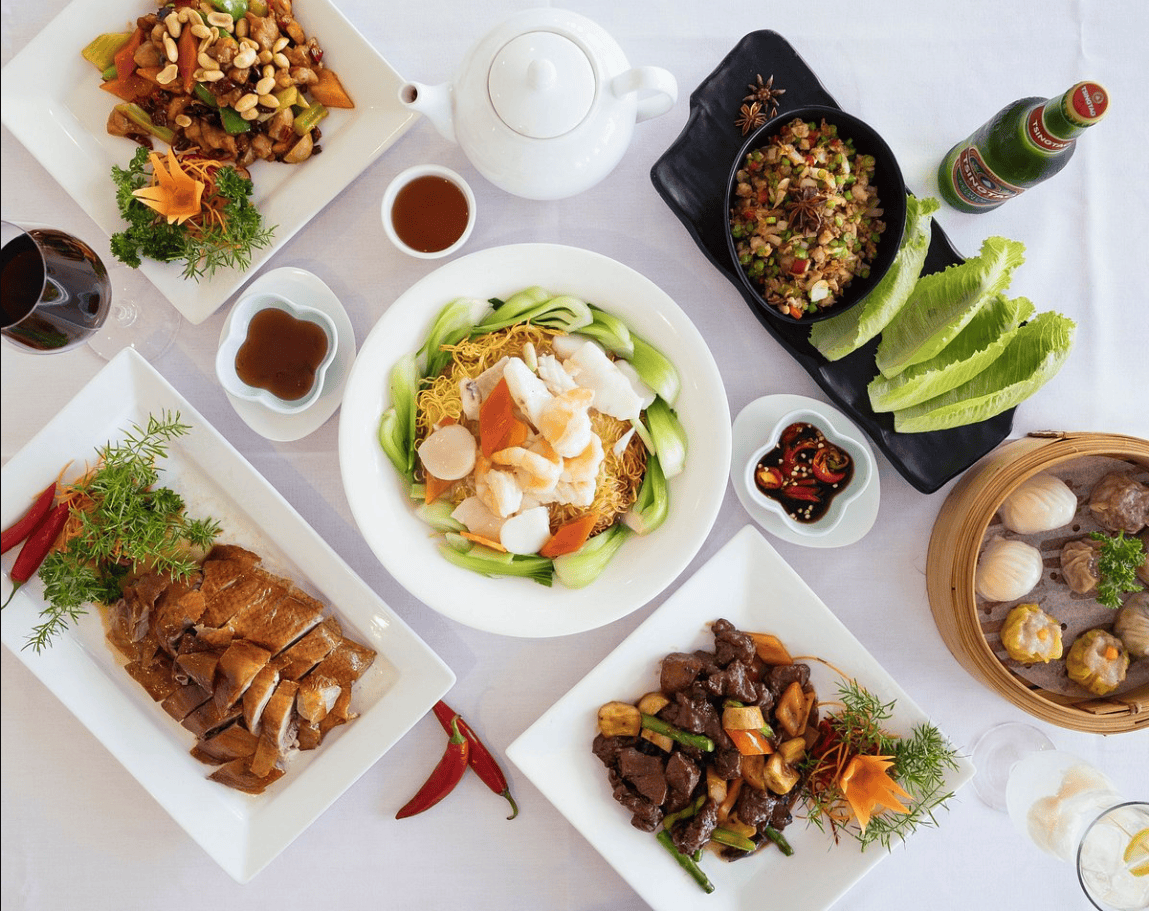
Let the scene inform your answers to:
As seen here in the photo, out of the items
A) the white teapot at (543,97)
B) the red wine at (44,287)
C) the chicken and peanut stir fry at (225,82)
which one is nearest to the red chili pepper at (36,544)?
the red wine at (44,287)

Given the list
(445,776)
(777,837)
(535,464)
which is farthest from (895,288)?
(445,776)

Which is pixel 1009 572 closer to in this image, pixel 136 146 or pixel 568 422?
pixel 568 422

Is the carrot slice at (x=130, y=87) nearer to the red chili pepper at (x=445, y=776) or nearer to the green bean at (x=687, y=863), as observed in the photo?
the red chili pepper at (x=445, y=776)

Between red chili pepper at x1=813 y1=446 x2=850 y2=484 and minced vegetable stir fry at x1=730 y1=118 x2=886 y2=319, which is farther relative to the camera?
red chili pepper at x1=813 y1=446 x2=850 y2=484

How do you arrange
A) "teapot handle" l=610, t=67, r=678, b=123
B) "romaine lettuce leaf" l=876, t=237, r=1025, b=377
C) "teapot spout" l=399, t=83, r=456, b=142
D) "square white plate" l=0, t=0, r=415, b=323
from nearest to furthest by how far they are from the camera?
"teapot handle" l=610, t=67, r=678, b=123 < "teapot spout" l=399, t=83, r=456, b=142 < "romaine lettuce leaf" l=876, t=237, r=1025, b=377 < "square white plate" l=0, t=0, r=415, b=323

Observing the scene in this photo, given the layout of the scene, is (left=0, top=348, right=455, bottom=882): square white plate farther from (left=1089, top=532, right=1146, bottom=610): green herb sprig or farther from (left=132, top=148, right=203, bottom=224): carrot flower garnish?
(left=1089, top=532, right=1146, bottom=610): green herb sprig

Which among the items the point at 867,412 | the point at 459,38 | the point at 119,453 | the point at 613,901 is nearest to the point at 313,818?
the point at 613,901

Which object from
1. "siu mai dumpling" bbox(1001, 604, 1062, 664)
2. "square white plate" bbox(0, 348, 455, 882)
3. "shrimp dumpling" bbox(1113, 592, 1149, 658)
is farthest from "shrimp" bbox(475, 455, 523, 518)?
"shrimp dumpling" bbox(1113, 592, 1149, 658)
